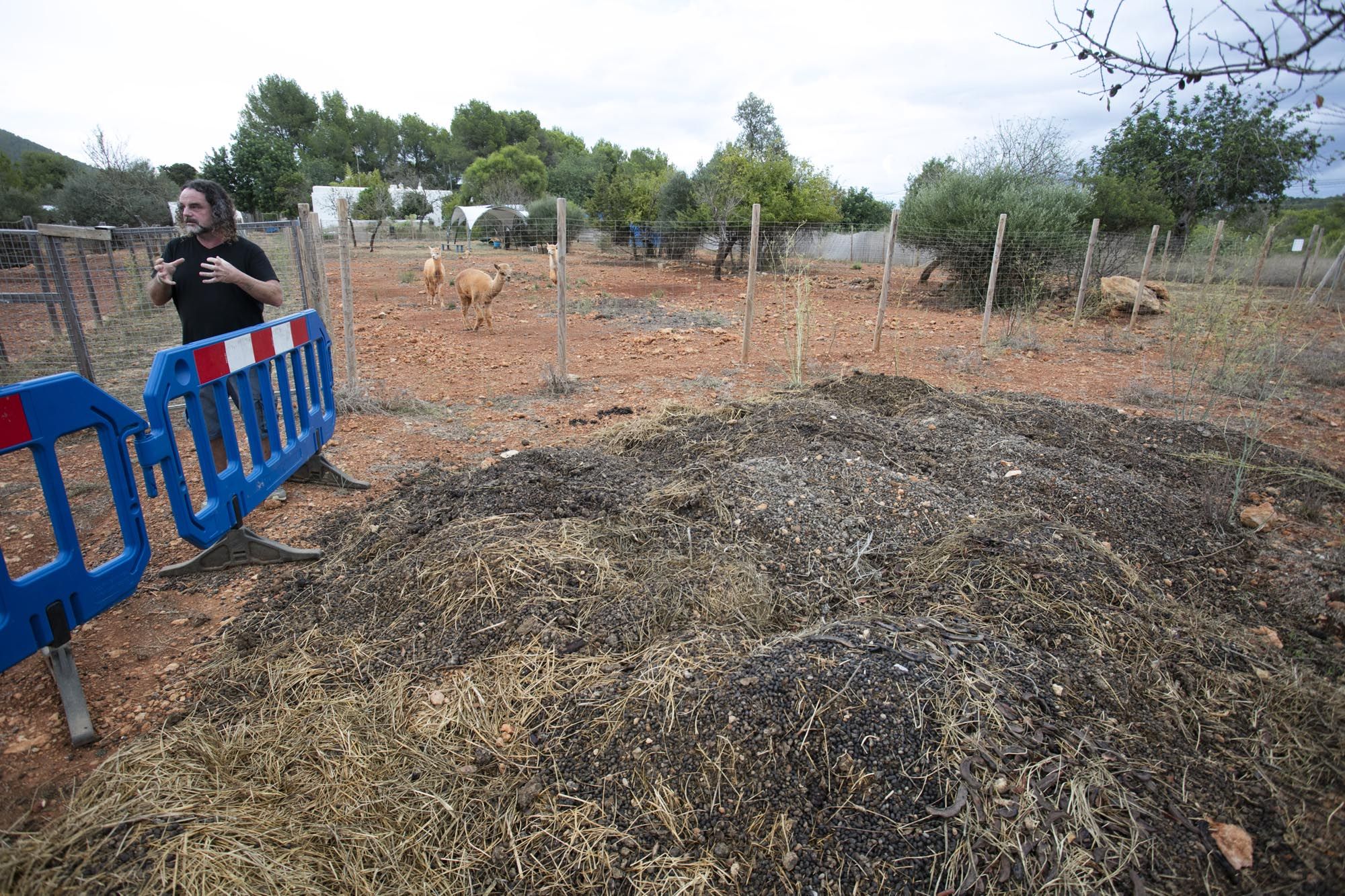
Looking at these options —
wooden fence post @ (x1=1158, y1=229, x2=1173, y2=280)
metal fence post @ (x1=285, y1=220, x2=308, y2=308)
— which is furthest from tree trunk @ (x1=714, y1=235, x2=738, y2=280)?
metal fence post @ (x1=285, y1=220, x2=308, y2=308)

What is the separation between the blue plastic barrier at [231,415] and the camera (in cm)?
254

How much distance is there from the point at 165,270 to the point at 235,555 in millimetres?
1498

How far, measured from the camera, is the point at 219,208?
3367 millimetres

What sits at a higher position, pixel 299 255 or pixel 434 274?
pixel 299 255

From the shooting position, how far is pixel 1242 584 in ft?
10.9

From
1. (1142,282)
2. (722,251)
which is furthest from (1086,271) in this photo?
(722,251)

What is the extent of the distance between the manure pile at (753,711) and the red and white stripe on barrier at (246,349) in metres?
1.06

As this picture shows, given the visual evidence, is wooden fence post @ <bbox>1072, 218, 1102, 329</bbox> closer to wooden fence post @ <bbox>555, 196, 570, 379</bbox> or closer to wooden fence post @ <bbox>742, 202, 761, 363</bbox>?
wooden fence post @ <bbox>742, 202, 761, 363</bbox>

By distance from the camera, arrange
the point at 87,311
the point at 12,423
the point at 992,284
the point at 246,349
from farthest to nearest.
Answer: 1. the point at 87,311
2. the point at 992,284
3. the point at 246,349
4. the point at 12,423

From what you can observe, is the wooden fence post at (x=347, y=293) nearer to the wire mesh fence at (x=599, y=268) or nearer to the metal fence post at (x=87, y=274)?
the wire mesh fence at (x=599, y=268)

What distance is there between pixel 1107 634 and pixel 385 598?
3.11 metres

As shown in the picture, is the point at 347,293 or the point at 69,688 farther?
the point at 347,293

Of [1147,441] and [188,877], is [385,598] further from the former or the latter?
[1147,441]

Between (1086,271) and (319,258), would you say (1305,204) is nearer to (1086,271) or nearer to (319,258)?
(1086,271)
